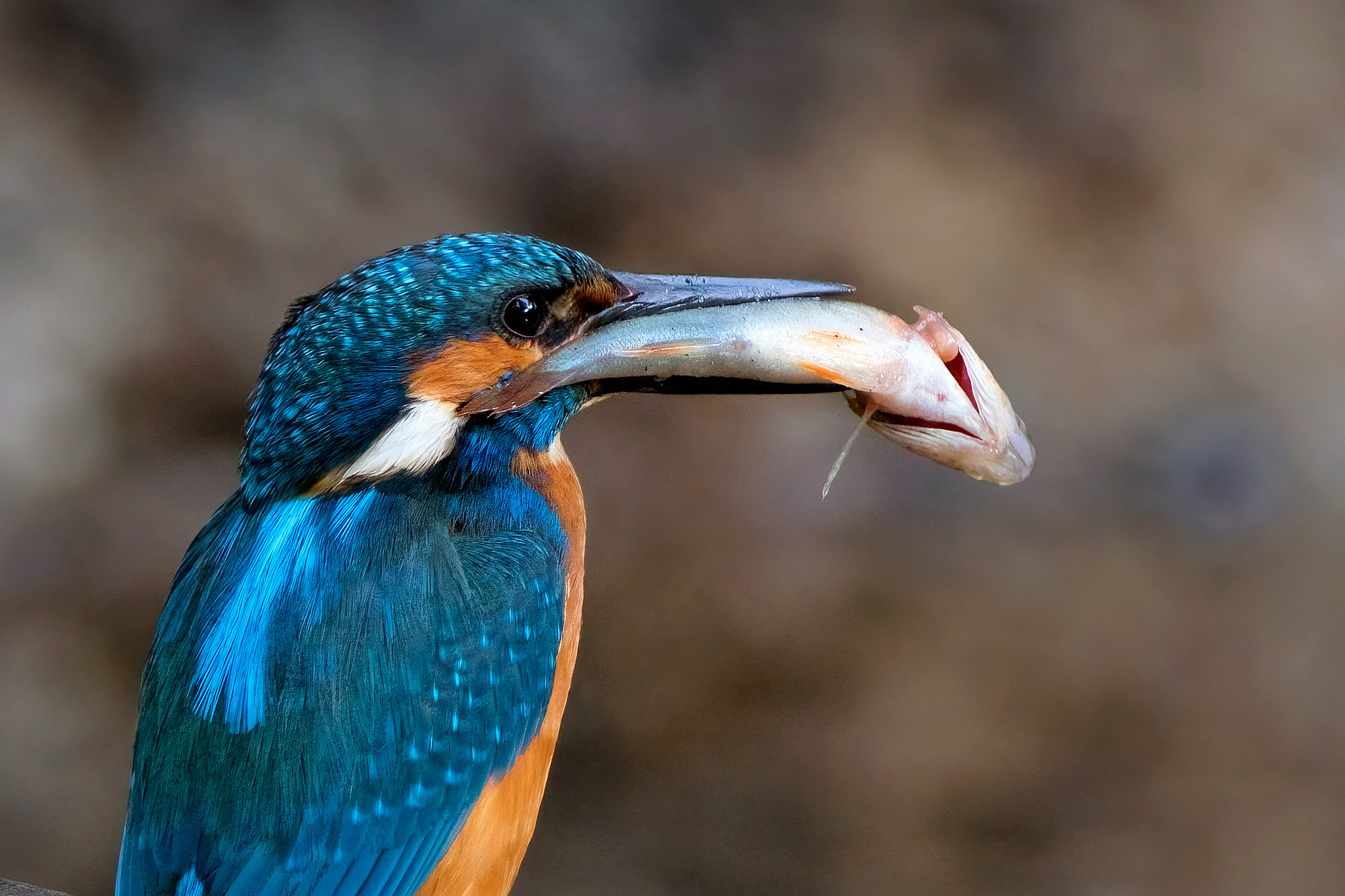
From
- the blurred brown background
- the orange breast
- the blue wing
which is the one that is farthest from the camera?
the blurred brown background

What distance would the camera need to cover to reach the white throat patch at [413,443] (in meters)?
1.20

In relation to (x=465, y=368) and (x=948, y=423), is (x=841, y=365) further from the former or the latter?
(x=465, y=368)

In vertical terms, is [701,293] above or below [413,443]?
above

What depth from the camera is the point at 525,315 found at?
4.04 ft

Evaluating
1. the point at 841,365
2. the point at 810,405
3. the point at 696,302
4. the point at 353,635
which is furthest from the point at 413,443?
the point at 810,405

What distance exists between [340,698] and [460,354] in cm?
41

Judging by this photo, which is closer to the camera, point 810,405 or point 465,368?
point 465,368

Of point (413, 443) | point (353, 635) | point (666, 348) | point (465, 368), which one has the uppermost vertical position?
point (666, 348)

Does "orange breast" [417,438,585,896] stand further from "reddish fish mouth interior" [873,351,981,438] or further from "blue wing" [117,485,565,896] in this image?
"reddish fish mouth interior" [873,351,981,438]

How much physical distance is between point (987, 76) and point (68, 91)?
2.56 metres

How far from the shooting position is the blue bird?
118 cm

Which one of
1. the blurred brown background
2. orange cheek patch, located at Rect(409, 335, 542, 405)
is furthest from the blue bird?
the blurred brown background

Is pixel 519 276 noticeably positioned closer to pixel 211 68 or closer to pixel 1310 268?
pixel 211 68

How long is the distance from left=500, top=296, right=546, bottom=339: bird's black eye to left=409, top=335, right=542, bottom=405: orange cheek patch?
0.06ft
